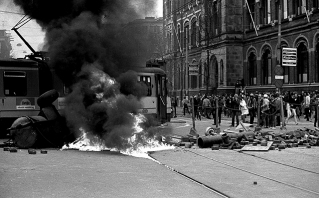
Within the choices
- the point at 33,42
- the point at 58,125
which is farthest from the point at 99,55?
the point at 33,42

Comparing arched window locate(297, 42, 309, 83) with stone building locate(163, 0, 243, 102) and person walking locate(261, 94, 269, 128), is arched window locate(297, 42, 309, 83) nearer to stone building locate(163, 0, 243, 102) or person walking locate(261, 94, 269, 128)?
stone building locate(163, 0, 243, 102)

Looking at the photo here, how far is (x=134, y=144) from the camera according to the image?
12.9m

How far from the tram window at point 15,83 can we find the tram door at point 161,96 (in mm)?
6549

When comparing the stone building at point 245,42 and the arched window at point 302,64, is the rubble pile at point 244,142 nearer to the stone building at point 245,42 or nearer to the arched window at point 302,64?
the stone building at point 245,42

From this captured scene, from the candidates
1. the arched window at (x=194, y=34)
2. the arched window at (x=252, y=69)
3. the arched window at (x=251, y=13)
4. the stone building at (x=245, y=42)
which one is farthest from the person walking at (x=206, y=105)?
the arched window at (x=194, y=34)

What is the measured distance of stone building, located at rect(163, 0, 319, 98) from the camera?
35.8 metres

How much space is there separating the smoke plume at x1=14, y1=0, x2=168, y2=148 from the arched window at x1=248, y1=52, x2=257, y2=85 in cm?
2939

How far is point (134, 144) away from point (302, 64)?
1038 inches

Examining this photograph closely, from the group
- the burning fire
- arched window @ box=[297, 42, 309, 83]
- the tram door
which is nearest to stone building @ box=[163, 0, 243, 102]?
arched window @ box=[297, 42, 309, 83]

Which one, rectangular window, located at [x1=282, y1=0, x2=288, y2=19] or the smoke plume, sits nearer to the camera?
the smoke plume

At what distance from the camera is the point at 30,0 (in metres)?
15.7

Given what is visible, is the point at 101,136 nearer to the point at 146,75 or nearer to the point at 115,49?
the point at 115,49

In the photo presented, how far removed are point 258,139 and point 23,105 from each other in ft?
27.9

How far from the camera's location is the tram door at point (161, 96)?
909 inches
